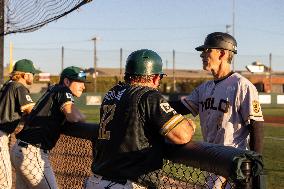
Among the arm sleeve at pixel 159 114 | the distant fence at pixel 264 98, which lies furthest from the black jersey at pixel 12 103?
the distant fence at pixel 264 98

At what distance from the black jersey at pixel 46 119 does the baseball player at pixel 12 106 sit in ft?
2.41

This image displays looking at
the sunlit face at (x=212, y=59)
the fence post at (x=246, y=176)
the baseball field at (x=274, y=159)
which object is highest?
the sunlit face at (x=212, y=59)

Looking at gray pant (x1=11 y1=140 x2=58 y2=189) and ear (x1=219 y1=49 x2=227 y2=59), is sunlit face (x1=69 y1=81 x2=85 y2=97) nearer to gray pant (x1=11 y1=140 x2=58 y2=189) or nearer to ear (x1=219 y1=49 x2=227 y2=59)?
gray pant (x1=11 y1=140 x2=58 y2=189)

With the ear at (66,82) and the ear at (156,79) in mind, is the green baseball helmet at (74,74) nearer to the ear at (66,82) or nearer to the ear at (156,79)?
the ear at (66,82)

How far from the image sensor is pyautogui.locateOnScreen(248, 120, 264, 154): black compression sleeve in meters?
3.75

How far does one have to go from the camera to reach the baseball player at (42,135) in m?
4.89

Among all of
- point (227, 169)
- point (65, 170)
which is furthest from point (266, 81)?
point (227, 169)

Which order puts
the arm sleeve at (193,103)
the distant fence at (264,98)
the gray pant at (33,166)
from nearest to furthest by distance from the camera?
the arm sleeve at (193,103), the gray pant at (33,166), the distant fence at (264,98)

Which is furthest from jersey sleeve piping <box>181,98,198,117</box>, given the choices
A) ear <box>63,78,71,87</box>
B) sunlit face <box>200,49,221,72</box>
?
ear <box>63,78,71,87</box>

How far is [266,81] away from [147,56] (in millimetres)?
66217

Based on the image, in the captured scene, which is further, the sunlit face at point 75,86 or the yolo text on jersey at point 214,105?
the sunlit face at point 75,86

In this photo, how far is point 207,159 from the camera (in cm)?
286

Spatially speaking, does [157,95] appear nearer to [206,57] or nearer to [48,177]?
[206,57]

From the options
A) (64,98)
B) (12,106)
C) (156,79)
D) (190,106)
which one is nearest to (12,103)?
(12,106)
